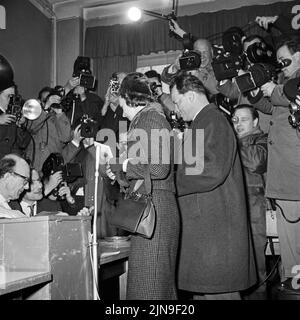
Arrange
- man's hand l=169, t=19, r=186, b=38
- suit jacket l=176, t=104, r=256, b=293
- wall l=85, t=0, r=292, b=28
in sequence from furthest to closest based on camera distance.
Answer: wall l=85, t=0, r=292, b=28
man's hand l=169, t=19, r=186, b=38
suit jacket l=176, t=104, r=256, b=293

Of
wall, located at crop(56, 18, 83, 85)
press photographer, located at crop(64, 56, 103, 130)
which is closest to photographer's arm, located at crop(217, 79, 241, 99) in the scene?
press photographer, located at crop(64, 56, 103, 130)

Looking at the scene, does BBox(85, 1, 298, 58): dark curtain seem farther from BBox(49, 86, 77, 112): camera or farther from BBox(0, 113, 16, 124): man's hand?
BBox(0, 113, 16, 124): man's hand

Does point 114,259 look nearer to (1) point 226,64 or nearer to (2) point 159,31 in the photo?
(1) point 226,64

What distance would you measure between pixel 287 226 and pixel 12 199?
190 cm

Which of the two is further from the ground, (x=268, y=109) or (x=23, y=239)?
(x=268, y=109)

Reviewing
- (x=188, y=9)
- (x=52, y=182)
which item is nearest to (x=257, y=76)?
(x=52, y=182)

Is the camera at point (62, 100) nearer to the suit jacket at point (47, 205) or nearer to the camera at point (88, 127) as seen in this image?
the camera at point (88, 127)

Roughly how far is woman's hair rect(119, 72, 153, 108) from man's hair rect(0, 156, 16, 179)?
1.04 m

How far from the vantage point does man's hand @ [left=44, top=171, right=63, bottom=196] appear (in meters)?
3.32

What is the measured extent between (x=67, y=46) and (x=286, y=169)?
4221mm

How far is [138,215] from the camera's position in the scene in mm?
1626
